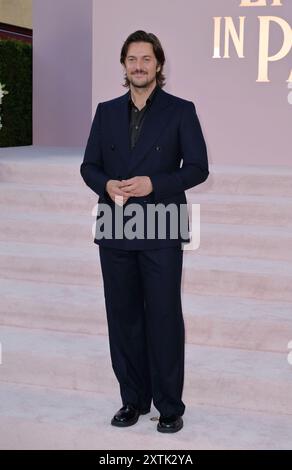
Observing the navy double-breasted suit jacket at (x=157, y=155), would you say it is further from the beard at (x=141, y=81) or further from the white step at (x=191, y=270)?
the white step at (x=191, y=270)

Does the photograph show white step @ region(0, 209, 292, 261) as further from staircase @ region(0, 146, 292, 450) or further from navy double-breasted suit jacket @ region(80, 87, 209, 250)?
navy double-breasted suit jacket @ region(80, 87, 209, 250)

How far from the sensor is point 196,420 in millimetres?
3996

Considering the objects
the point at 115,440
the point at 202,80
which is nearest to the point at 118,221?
the point at 115,440

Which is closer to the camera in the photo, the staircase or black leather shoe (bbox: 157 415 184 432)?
black leather shoe (bbox: 157 415 184 432)

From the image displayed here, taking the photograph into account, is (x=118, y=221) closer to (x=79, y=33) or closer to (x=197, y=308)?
(x=197, y=308)

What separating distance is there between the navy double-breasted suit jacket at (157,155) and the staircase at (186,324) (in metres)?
1.07

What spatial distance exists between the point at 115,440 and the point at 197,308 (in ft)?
4.48

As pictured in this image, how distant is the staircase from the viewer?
3953 mm

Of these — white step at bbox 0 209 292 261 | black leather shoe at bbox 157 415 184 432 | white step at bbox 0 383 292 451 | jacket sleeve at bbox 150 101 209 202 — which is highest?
jacket sleeve at bbox 150 101 209 202

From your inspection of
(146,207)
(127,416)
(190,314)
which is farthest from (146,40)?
(190,314)

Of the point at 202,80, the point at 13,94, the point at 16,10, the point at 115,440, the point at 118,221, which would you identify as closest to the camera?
the point at 118,221

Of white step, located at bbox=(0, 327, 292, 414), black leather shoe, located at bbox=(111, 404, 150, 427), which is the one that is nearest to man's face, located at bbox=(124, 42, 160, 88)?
black leather shoe, located at bbox=(111, 404, 150, 427)

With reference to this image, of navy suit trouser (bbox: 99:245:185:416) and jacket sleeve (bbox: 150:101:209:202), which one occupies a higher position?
jacket sleeve (bbox: 150:101:209:202)

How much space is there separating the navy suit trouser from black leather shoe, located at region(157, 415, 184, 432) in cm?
3
